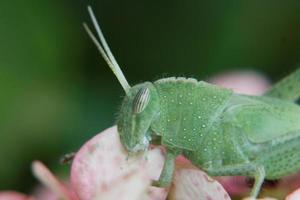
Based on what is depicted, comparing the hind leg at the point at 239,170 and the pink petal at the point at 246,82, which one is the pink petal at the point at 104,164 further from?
the pink petal at the point at 246,82

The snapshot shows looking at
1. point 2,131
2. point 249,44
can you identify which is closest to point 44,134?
point 2,131

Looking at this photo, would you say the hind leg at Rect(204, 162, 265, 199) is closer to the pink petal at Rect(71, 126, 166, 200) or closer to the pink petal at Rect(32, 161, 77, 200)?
the pink petal at Rect(71, 126, 166, 200)

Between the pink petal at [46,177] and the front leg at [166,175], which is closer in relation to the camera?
the pink petal at [46,177]

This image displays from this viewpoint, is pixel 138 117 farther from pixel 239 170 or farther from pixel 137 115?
pixel 239 170

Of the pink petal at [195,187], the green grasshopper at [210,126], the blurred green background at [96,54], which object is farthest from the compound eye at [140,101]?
the blurred green background at [96,54]

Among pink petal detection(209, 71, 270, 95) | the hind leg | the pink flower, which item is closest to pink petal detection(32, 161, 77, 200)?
the pink flower

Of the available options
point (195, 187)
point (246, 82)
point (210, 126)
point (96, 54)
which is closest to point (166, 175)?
point (195, 187)
